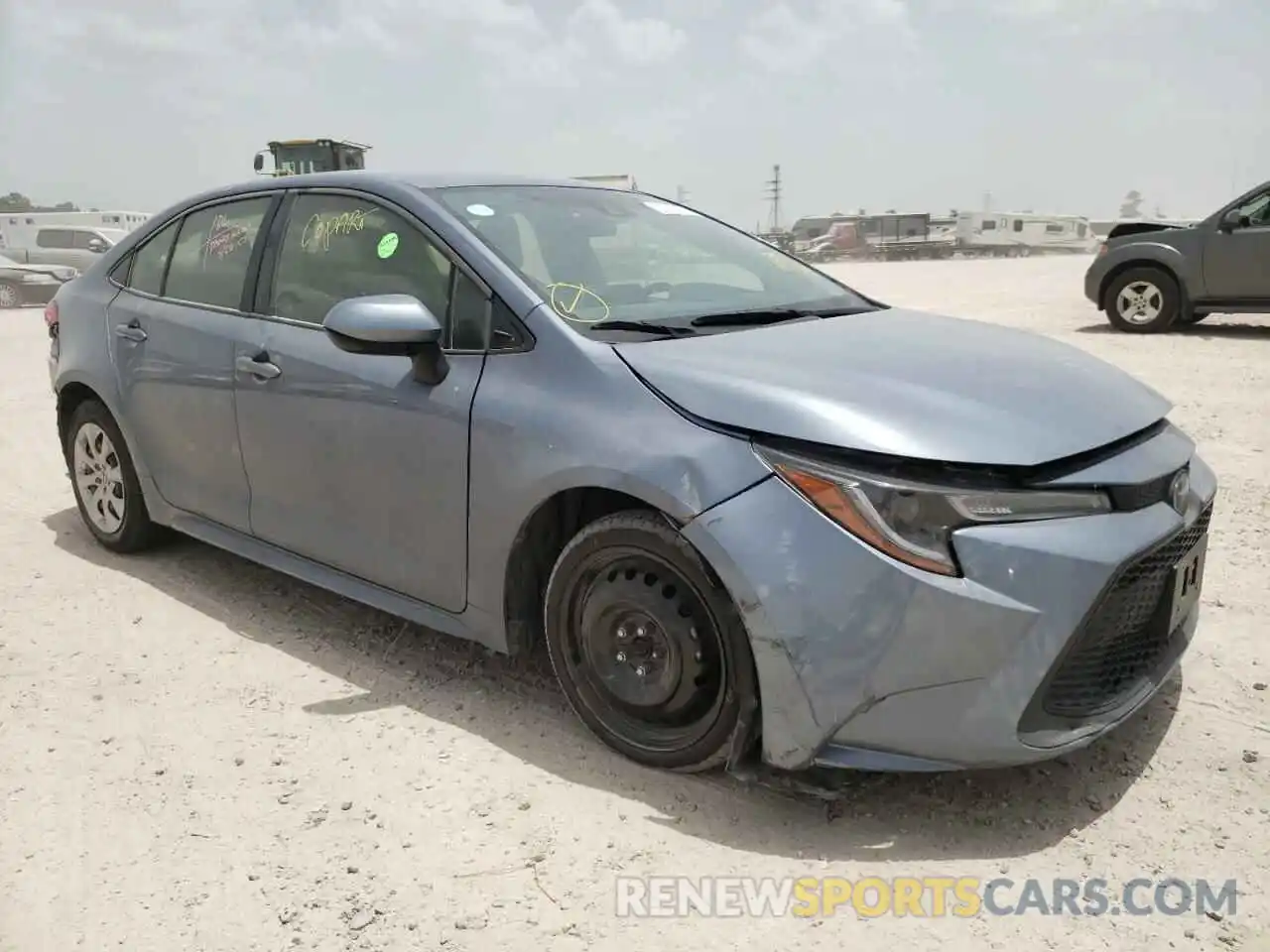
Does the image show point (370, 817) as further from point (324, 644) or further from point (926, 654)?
point (926, 654)

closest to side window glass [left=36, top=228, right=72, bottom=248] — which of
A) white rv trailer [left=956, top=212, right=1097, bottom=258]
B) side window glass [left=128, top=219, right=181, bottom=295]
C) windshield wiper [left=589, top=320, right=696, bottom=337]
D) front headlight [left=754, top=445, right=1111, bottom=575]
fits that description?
side window glass [left=128, top=219, right=181, bottom=295]

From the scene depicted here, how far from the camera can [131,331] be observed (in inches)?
170

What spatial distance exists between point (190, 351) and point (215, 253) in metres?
0.43

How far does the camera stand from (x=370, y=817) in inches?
104

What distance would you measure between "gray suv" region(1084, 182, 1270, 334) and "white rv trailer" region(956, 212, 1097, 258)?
4011cm

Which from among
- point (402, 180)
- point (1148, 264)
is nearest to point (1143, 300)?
point (1148, 264)

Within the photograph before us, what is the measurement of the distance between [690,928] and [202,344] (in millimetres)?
2812

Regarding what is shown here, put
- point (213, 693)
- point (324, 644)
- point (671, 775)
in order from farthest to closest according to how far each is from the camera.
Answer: point (324, 644) → point (213, 693) → point (671, 775)

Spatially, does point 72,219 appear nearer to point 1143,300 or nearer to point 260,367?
point 1143,300

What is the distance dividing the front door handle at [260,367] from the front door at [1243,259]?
414 inches

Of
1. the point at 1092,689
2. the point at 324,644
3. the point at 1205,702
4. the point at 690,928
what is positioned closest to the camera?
the point at 690,928

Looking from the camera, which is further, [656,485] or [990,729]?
[656,485]

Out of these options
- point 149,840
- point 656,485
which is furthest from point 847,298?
point 149,840

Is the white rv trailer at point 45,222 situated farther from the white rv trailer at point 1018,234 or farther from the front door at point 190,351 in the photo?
the white rv trailer at point 1018,234
